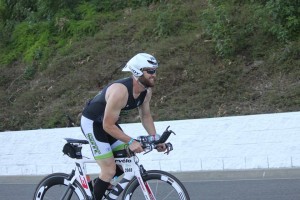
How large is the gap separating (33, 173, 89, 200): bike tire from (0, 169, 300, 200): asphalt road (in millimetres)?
2927

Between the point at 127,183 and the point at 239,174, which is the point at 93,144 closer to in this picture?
the point at 127,183

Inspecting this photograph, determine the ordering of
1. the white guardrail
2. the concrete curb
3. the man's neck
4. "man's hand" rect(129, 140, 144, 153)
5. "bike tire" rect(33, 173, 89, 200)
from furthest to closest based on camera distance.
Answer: the white guardrail
the concrete curb
"bike tire" rect(33, 173, 89, 200)
the man's neck
"man's hand" rect(129, 140, 144, 153)

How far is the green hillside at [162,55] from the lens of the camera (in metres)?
15.6

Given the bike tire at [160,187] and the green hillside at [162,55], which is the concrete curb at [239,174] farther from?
the bike tire at [160,187]

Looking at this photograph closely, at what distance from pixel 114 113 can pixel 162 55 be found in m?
11.4

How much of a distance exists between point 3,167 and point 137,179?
9.00 m

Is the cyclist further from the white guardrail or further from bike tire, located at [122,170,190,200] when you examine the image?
the white guardrail

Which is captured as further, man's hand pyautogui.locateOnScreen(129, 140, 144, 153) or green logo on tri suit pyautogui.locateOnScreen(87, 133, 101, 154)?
green logo on tri suit pyautogui.locateOnScreen(87, 133, 101, 154)

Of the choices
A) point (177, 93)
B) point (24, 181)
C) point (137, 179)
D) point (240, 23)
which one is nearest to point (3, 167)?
point (24, 181)

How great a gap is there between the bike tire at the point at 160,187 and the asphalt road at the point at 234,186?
2.93m

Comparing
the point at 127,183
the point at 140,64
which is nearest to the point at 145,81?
the point at 140,64

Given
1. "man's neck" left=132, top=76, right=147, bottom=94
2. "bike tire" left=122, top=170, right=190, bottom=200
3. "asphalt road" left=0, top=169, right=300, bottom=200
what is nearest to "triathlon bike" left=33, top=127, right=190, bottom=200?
"bike tire" left=122, top=170, right=190, bottom=200

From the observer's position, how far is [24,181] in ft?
45.7

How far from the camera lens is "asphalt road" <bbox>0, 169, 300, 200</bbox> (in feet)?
31.5
